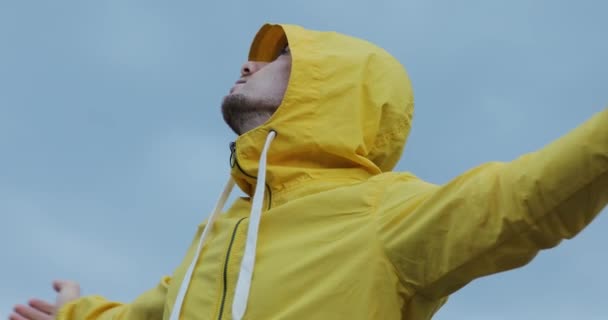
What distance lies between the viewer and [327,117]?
15.2ft

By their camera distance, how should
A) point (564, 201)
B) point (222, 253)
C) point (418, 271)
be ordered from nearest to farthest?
point (564, 201)
point (418, 271)
point (222, 253)

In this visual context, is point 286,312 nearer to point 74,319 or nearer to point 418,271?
point 418,271

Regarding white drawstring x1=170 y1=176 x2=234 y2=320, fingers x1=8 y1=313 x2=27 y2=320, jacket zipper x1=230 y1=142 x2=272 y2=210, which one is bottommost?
fingers x1=8 y1=313 x2=27 y2=320

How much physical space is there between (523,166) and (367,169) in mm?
1310

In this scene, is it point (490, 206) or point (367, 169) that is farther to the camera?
point (367, 169)

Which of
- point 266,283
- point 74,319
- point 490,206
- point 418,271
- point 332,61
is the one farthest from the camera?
point 74,319

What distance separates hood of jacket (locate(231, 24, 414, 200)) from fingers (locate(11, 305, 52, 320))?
1379mm

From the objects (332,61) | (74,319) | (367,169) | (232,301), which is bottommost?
(74,319)

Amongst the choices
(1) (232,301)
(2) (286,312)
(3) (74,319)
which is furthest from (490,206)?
(3) (74,319)

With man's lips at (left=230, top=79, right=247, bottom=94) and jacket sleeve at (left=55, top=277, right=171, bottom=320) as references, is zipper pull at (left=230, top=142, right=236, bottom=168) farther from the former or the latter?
jacket sleeve at (left=55, top=277, right=171, bottom=320)

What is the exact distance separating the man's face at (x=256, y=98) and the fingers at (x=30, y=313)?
1.55 meters

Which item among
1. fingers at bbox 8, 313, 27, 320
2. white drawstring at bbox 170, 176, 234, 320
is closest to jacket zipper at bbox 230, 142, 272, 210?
white drawstring at bbox 170, 176, 234, 320

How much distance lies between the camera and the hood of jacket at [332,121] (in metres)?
4.57

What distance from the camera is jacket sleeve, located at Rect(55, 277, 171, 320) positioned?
516 cm
